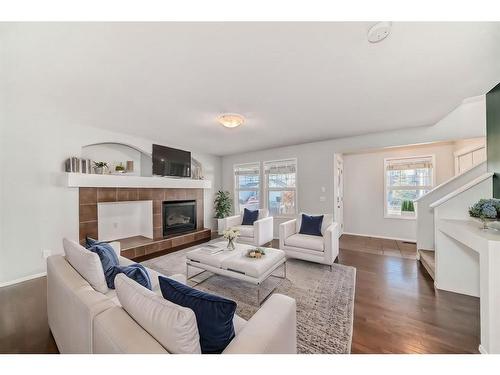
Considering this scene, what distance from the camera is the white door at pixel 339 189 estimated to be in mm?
4509

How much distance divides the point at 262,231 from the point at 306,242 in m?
1.13

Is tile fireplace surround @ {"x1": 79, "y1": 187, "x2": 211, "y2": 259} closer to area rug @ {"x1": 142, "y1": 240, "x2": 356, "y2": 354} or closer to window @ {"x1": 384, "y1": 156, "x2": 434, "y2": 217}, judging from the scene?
area rug @ {"x1": 142, "y1": 240, "x2": 356, "y2": 354}

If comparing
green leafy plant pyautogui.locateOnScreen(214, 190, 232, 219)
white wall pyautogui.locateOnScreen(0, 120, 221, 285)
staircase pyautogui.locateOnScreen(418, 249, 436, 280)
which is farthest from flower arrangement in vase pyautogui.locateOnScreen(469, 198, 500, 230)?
white wall pyautogui.locateOnScreen(0, 120, 221, 285)

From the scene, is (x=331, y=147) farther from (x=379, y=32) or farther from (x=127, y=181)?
(x=127, y=181)

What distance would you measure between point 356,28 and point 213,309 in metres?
1.99

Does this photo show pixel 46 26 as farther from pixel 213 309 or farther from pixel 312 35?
pixel 213 309

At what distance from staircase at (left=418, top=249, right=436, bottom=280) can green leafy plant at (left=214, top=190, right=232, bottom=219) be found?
14.7 feet

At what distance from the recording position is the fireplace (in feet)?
14.7

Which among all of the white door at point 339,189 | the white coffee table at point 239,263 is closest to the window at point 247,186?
the white door at point 339,189

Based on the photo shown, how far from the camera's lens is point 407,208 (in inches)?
180

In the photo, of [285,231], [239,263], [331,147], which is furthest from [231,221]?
[331,147]

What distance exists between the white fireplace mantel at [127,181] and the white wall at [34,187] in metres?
Answer: 0.19

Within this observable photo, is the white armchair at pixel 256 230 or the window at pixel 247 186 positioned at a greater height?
the window at pixel 247 186

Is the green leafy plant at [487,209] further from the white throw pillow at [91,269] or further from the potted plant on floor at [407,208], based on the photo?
the white throw pillow at [91,269]
